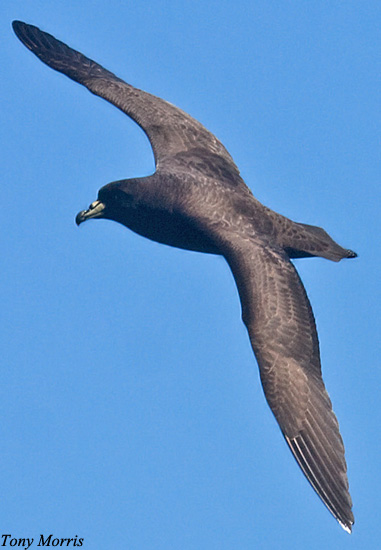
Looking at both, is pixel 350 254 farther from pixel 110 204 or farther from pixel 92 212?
pixel 92 212

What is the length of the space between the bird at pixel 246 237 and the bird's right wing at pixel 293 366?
0.6 inches

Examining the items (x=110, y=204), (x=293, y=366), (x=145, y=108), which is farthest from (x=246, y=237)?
(x=145, y=108)

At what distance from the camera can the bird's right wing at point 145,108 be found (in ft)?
70.6

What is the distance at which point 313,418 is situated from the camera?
17.7 meters

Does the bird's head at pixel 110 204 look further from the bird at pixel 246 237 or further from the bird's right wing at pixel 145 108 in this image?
the bird's right wing at pixel 145 108

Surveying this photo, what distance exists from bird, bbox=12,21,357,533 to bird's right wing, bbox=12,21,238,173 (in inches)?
0.7

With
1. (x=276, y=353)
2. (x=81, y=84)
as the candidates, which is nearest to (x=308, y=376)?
(x=276, y=353)

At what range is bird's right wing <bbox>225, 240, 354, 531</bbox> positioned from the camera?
56.9 ft

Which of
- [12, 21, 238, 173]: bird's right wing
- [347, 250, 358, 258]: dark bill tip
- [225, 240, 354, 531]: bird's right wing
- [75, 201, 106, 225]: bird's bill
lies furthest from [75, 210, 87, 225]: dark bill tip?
[347, 250, 358, 258]: dark bill tip

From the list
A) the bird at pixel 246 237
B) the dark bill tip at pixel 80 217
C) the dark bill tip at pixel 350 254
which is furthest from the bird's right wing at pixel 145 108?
the dark bill tip at pixel 350 254

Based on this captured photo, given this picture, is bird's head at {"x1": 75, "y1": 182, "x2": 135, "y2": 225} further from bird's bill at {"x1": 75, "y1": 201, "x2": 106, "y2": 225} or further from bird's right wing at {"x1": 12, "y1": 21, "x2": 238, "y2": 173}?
bird's right wing at {"x1": 12, "y1": 21, "x2": 238, "y2": 173}

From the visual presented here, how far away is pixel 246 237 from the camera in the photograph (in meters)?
19.1

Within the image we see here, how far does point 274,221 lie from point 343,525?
5031 mm

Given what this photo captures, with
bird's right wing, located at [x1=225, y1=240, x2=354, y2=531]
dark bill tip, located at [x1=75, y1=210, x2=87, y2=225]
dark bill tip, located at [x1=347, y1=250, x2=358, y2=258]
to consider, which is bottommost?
bird's right wing, located at [x1=225, y1=240, x2=354, y2=531]
